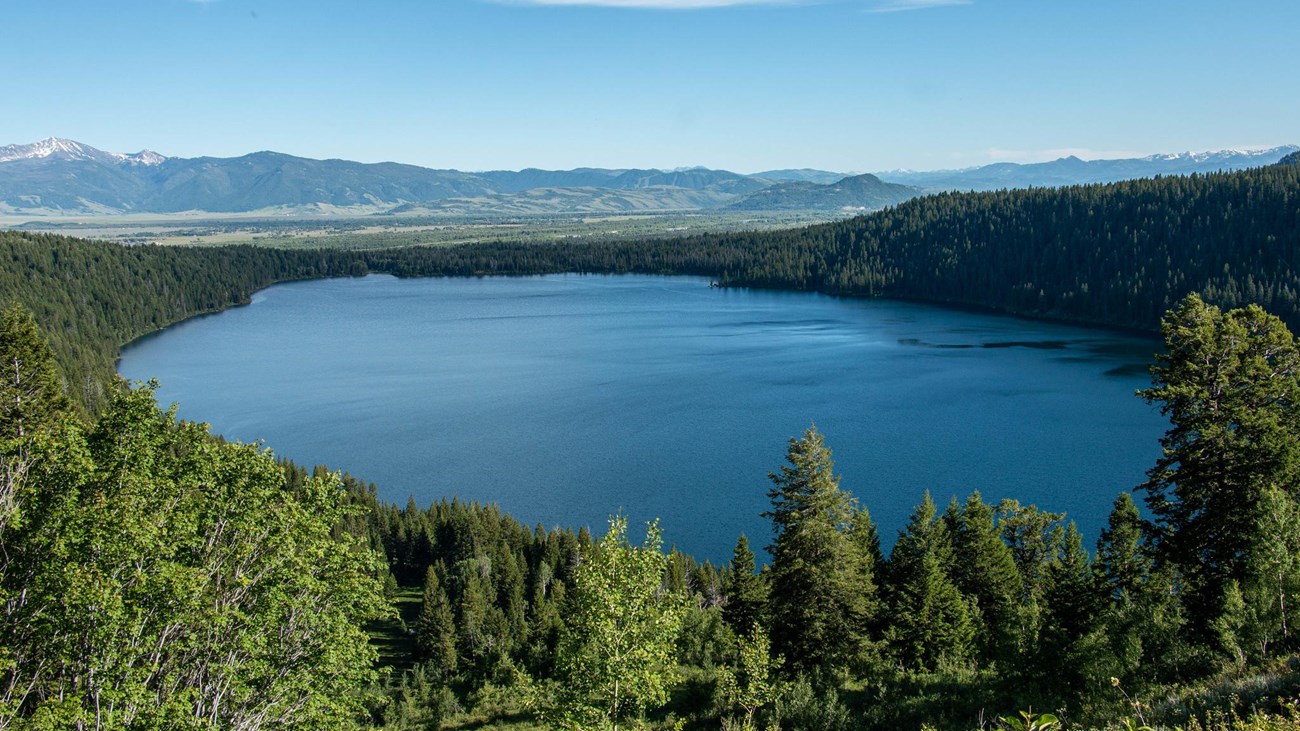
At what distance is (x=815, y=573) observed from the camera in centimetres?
2402

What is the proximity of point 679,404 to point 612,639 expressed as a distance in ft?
193

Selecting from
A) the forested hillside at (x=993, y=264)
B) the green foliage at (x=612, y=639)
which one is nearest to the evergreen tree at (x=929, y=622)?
the green foliage at (x=612, y=639)

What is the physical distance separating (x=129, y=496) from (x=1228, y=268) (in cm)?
12352

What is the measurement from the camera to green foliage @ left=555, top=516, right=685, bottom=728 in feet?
45.1

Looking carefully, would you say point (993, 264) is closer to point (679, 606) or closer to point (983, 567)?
point (983, 567)

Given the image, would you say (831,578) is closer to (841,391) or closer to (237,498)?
(237,498)

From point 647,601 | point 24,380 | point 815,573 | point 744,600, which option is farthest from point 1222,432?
point 24,380

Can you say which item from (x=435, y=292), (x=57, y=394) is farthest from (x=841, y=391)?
(x=435, y=292)

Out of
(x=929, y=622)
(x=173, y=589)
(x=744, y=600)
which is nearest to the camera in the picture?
(x=173, y=589)

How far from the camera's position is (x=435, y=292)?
174125mm

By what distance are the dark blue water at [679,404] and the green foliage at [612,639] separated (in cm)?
3013

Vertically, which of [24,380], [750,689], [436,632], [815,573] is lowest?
[436,632]

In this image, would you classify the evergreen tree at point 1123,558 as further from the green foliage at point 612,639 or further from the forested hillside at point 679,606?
the green foliage at point 612,639

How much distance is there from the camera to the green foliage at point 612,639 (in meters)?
13.7
